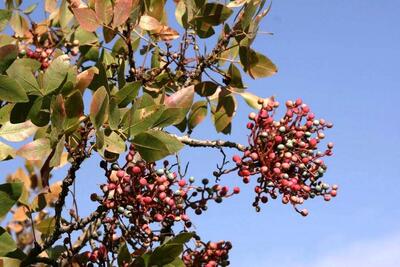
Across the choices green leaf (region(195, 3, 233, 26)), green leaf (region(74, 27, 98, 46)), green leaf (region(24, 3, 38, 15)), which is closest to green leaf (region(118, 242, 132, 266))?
green leaf (region(195, 3, 233, 26))

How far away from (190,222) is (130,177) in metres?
0.29

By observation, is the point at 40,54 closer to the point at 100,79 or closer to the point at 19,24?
the point at 19,24

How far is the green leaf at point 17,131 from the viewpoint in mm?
2109

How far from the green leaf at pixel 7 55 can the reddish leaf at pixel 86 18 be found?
0.43 meters

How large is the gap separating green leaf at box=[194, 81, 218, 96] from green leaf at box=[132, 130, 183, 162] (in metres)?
0.61

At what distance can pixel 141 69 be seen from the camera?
2693 millimetres

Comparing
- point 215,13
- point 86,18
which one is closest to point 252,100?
point 215,13

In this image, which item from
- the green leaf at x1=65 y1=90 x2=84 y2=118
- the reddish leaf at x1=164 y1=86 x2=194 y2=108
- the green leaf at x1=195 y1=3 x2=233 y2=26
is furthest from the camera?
the green leaf at x1=195 y1=3 x2=233 y2=26

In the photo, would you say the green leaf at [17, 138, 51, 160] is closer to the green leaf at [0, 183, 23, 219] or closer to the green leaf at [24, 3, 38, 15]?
the green leaf at [0, 183, 23, 219]

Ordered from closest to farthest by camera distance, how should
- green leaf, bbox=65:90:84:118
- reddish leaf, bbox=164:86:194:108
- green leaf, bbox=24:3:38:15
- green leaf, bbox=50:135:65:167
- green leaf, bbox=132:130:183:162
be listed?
green leaf, bbox=50:135:65:167
green leaf, bbox=65:90:84:118
green leaf, bbox=132:130:183:162
reddish leaf, bbox=164:86:194:108
green leaf, bbox=24:3:38:15

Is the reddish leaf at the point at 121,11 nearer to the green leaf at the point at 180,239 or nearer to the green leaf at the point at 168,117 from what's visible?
the green leaf at the point at 168,117

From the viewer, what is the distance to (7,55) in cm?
190

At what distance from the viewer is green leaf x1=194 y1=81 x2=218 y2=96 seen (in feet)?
8.54

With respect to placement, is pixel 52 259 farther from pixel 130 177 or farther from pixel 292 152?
pixel 292 152
